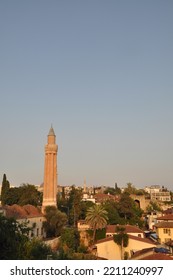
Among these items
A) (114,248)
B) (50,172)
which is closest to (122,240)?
(114,248)

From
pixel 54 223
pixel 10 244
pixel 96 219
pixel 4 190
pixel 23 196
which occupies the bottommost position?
pixel 54 223

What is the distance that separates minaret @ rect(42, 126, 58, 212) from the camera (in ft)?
150

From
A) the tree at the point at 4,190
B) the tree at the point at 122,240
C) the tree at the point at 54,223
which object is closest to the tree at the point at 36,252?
the tree at the point at 122,240

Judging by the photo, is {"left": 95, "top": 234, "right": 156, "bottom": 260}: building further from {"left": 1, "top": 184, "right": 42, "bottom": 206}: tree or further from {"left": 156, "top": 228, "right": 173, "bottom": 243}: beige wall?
{"left": 1, "top": 184, "right": 42, "bottom": 206}: tree

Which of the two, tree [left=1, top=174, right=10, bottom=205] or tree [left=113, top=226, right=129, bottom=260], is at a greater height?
tree [left=1, top=174, right=10, bottom=205]

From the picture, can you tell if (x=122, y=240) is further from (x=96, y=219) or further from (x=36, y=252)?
(x=36, y=252)

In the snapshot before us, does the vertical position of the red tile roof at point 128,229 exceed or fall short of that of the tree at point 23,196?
it falls short

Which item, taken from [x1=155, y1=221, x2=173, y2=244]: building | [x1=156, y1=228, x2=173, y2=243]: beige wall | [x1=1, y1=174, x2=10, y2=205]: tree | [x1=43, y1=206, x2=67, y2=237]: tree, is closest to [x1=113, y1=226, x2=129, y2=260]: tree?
[x1=155, y1=221, x2=173, y2=244]: building

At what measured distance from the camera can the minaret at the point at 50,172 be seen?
45641mm

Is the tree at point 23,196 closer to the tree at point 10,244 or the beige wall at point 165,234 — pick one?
the beige wall at point 165,234

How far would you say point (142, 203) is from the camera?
6350cm

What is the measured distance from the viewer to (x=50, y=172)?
47656 millimetres
